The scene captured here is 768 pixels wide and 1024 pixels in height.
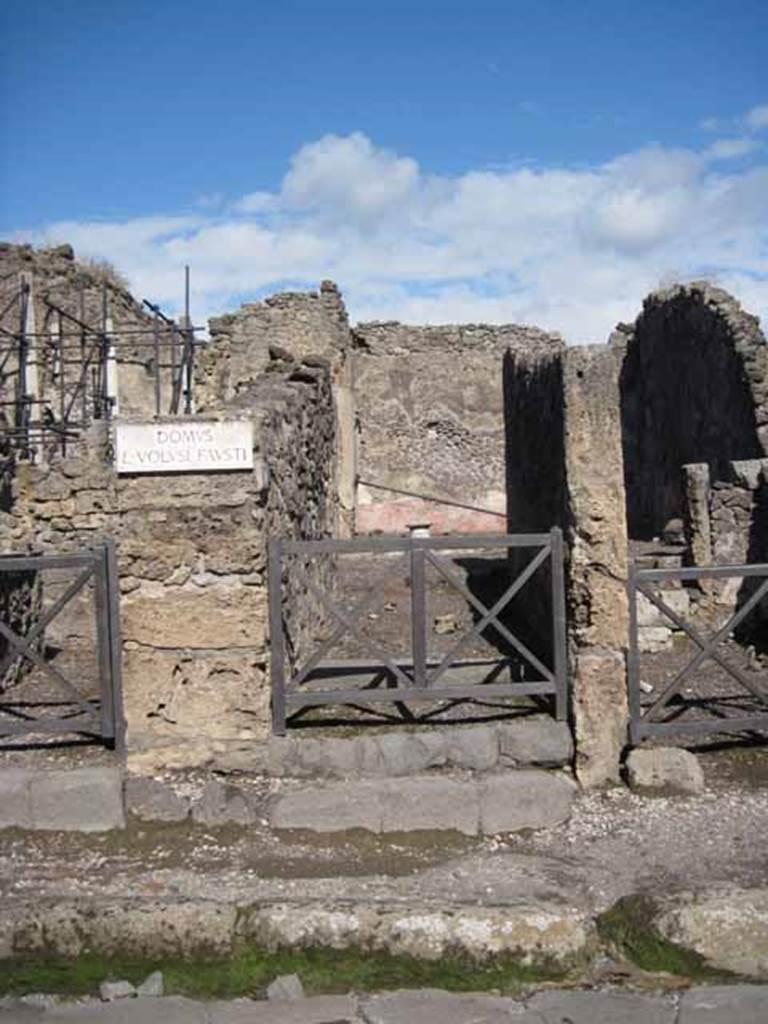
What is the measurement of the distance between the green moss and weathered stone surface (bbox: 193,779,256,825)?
6.39 ft

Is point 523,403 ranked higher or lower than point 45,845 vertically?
higher

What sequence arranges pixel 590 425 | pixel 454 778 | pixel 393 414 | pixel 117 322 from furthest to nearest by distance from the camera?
pixel 393 414, pixel 117 322, pixel 590 425, pixel 454 778

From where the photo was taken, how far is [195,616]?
5.63 meters

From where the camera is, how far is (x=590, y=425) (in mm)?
5836

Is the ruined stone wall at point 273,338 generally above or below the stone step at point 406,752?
above

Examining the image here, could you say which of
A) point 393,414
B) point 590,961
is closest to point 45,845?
point 590,961

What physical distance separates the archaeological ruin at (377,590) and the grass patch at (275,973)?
4.18ft

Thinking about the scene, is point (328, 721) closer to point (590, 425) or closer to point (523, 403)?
point (590, 425)

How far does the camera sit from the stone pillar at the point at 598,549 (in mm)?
5742

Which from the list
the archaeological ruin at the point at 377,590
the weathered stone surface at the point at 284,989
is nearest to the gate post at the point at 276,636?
the archaeological ruin at the point at 377,590

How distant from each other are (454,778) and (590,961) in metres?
1.48

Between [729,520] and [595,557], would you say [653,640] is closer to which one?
[729,520]

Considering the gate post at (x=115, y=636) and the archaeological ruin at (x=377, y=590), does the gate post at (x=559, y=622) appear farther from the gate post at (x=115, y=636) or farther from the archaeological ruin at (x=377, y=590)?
the gate post at (x=115, y=636)

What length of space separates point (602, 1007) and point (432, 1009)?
0.60 metres
